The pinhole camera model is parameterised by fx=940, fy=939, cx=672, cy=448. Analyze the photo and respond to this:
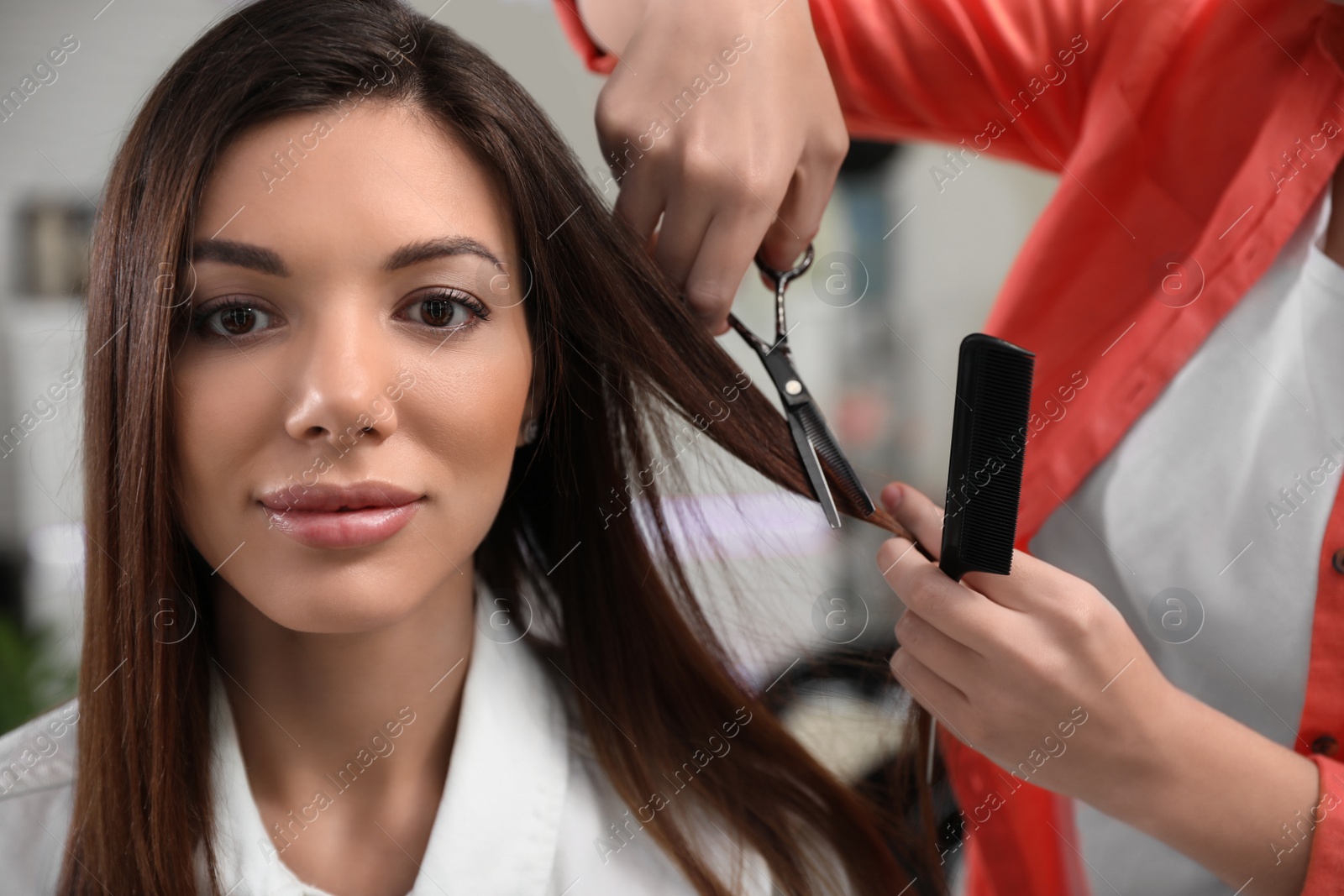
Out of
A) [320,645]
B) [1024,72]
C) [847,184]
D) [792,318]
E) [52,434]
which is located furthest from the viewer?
[792,318]

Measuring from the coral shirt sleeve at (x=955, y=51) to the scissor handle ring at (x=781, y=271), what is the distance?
239 mm

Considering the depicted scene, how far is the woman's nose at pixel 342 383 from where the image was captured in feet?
2.09

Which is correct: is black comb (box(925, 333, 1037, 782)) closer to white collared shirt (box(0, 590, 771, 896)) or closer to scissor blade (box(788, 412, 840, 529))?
scissor blade (box(788, 412, 840, 529))

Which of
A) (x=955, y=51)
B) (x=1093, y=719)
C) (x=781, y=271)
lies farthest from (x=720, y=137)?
(x=1093, y=719)

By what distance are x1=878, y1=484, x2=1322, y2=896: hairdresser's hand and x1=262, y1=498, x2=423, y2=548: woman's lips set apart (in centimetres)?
38

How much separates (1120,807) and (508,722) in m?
0.51

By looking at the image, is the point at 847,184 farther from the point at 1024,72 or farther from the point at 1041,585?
the point at 1041,585

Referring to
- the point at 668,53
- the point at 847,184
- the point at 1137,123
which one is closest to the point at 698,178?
the point at 668,53

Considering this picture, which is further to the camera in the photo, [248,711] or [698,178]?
[248,711]

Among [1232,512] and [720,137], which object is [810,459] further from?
[1232,512]

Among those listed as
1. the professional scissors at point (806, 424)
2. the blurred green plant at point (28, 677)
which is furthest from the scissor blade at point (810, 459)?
the blurred green plant at point (28, 677)

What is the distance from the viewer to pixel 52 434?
1346 millimetres

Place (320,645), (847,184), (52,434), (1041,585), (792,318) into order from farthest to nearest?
(792,318) < (847,184) < (52,434) < (320,645) < (1041,585)

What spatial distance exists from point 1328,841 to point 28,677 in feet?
5.20
